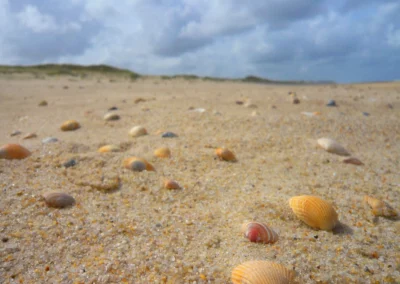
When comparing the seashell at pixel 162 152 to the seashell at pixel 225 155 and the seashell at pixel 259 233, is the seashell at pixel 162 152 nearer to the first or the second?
the seashell at pixel 225 155

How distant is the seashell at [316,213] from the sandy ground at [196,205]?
5 cm

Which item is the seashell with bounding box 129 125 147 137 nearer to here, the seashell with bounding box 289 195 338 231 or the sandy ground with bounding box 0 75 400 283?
the sandy ground with bounding box 0 75 400 283

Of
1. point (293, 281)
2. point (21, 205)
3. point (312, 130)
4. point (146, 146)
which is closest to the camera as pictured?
point (293, 281)

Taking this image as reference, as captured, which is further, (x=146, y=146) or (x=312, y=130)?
(x=312, y=130)

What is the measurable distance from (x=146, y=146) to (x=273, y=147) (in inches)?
55.3

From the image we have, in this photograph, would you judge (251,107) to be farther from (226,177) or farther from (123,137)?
(226,177)

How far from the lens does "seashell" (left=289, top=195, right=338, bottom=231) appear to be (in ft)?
6.37

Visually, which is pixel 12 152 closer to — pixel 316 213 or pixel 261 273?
pixel 261 273

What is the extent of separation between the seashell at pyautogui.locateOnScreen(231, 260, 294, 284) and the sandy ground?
0.21ft

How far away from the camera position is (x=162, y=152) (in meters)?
3.17

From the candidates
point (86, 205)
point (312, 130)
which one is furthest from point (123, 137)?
point (312, 130)

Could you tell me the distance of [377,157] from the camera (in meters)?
3.58

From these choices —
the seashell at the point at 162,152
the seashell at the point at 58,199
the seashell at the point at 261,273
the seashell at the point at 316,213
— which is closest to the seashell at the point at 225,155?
the seashell at the point at 162,152

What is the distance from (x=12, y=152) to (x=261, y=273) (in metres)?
2.35
